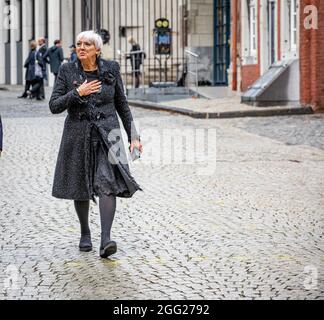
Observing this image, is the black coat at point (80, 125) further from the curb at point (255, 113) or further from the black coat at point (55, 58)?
the black coat at point (55, 58)

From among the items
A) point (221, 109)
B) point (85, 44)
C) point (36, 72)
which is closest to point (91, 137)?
point (85, 44)

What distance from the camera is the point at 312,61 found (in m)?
27.3

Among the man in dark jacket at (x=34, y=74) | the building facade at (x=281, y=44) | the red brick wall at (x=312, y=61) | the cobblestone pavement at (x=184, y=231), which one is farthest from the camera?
the man in dark jacket at (x=34, y=74)

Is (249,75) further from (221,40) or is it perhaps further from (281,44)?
(221,40)

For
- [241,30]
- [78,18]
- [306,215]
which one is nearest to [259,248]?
[306,215]

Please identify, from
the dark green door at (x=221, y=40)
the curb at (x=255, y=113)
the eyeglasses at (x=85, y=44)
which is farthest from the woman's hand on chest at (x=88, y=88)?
the dark green door at (x=221, y=40)

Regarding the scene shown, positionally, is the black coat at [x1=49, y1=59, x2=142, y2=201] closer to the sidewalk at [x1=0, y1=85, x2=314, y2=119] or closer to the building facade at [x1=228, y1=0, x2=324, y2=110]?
the sidewalk at [x1=0, y1=85, x2=314, y2=119]

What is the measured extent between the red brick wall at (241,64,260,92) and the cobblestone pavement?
1423cm

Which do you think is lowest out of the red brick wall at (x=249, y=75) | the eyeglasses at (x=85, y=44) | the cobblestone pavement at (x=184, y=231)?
the cobblestone pavement at (x=184, y=231)

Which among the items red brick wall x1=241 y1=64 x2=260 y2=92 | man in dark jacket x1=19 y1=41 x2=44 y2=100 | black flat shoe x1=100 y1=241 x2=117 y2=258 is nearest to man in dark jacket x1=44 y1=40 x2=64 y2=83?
man in dark jacket x1=19 y1=41 x2=44 y2=100

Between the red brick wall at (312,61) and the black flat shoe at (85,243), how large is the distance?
685 inches

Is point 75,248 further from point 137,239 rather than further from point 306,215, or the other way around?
point 306,215

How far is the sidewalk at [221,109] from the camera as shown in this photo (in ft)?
85.7
